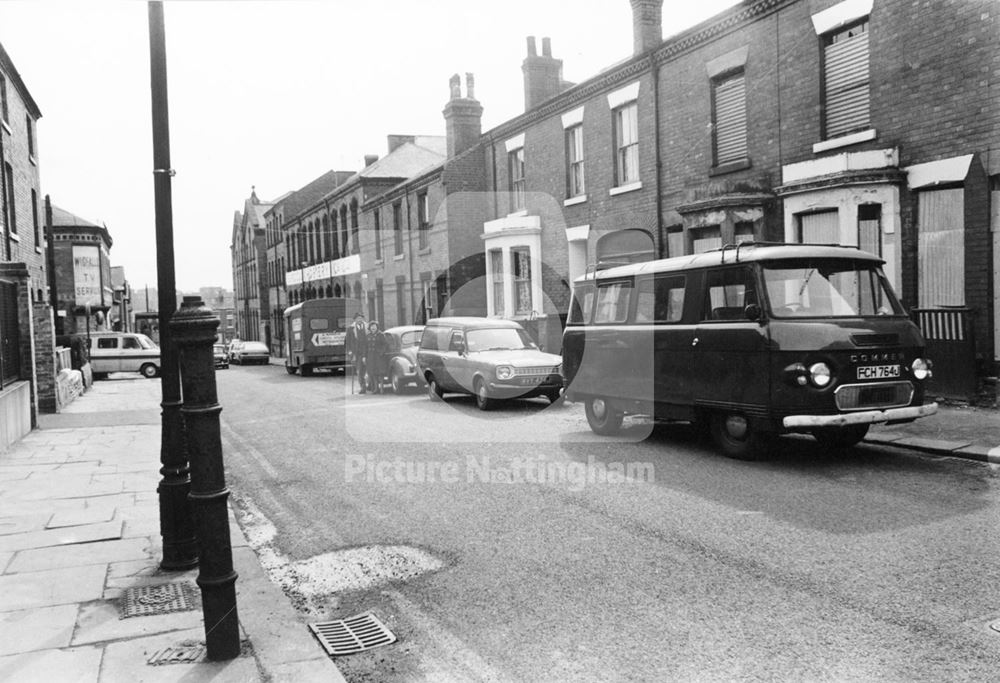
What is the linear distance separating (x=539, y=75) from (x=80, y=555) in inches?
881

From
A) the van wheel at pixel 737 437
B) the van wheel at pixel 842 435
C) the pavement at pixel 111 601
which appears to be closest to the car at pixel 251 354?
the pavement at pixel 111 601

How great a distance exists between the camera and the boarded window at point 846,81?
13.4 meters

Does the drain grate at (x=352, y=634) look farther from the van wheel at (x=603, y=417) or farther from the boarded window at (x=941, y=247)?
the boarded window at (x=941, y=247)

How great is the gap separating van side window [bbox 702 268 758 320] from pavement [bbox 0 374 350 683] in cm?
552

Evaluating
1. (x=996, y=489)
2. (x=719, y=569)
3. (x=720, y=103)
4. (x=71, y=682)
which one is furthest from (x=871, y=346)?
(x=720, y=103)

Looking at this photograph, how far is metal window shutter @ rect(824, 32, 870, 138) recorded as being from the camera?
13414mm

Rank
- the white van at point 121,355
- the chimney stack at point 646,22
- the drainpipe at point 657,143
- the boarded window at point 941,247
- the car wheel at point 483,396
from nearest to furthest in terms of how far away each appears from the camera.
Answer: the boarded window at point 941,247
the car wheel at point 483,396
the drainpipe at point 657,143
the chimney stack at point 646,22
the white van at point 121,355

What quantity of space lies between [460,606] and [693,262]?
19.0ft

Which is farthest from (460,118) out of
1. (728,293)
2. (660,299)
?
(728,293)

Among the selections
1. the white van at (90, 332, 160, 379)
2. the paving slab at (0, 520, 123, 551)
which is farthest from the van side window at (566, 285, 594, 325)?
the white van at (90, 332, 160, 379)

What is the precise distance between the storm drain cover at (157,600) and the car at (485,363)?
922cm

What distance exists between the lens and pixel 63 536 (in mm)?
6309

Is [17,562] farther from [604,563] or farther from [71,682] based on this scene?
[604,563]

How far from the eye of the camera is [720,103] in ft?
54.7
